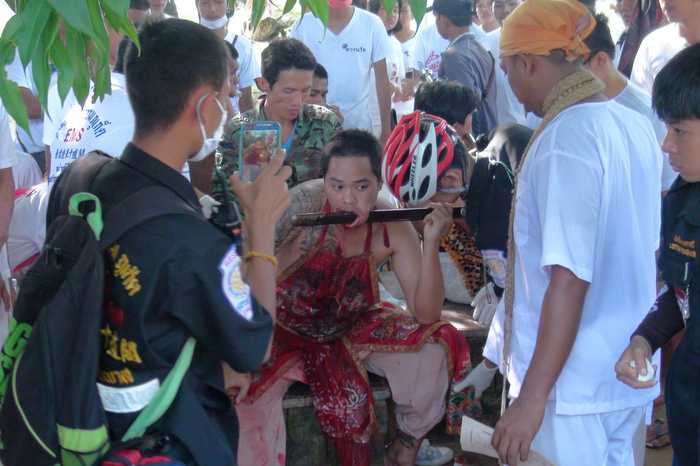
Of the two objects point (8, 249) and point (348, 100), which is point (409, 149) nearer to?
point (8, 249)

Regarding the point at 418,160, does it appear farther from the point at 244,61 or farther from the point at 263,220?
the point at 244,61

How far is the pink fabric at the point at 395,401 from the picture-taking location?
370 cm

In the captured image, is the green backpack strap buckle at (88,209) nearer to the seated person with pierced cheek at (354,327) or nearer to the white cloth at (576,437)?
the white cloth at (576,437)

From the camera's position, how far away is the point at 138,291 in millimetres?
1995

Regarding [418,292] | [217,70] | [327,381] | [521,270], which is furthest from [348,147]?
[217,70]

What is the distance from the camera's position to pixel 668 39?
4805mm

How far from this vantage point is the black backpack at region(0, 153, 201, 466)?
1976 mm

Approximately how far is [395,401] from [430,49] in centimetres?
429

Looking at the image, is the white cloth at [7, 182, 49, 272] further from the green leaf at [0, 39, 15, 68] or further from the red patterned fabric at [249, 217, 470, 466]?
the green leaf at [0, 39, 15, 68]

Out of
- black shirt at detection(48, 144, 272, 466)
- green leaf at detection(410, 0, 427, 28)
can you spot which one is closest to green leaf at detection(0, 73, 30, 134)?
black shirt at detection(48, 144, 272, 466)

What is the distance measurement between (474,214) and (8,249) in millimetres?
2346

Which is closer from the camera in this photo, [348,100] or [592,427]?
[592,427]

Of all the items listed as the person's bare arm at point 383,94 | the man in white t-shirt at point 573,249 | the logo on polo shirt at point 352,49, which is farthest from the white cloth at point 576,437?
the logo on polo shirt at point 352,49

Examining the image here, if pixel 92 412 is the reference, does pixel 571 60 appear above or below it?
above
